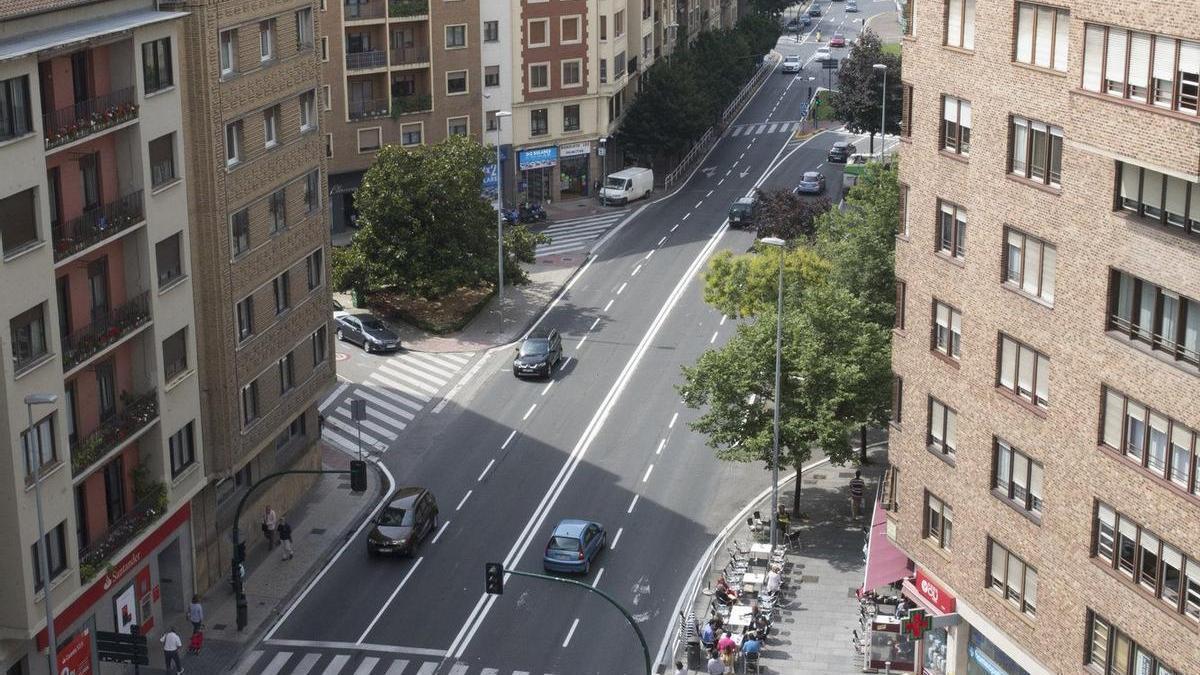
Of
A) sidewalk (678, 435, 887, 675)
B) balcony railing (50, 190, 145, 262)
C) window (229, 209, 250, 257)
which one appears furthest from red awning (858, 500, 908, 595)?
balcony railing (50, 190, 145, 262)

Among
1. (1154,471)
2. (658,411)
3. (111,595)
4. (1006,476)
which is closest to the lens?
(1154,471)

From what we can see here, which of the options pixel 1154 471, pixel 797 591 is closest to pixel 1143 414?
pixel 1154 471

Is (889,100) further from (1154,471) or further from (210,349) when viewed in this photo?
(1154,471)

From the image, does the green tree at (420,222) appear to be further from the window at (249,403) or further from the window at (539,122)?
the window at (249,403)

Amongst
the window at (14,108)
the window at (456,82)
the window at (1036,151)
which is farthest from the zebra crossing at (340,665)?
the window at (456,82)

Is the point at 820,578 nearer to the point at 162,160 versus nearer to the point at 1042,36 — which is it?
the point at 1042,36
